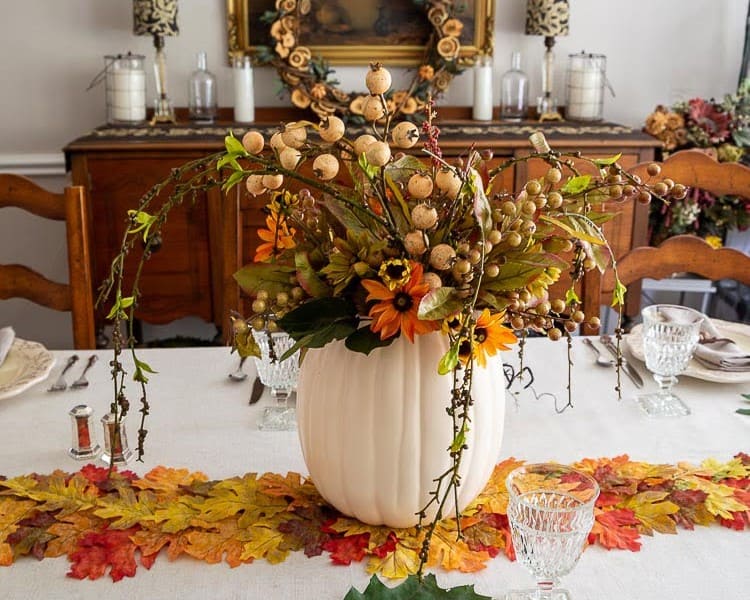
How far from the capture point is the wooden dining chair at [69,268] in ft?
5.39

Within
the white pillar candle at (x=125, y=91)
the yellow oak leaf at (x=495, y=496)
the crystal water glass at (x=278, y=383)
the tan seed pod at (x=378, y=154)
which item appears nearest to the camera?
the tan seed pod at (x=378, y=154)

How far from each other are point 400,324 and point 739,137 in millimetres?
2227

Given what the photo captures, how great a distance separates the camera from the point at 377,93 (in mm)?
794

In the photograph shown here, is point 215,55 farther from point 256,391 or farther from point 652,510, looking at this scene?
point 652,510

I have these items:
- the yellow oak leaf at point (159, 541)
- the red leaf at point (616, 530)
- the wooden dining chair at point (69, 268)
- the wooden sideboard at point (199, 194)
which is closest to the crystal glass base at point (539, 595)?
the red leaf at point (616, 530)

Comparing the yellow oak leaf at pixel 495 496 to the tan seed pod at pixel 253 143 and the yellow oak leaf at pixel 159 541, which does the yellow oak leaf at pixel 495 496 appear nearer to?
the yellow oak leaf at pixel 159 541

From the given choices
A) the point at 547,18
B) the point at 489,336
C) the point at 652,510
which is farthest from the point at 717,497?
the point at 547,18

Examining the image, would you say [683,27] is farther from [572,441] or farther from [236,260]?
[572,441]

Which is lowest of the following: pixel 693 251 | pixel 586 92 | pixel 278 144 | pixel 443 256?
pixel 693 251

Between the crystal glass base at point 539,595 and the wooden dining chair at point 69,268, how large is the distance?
106cm

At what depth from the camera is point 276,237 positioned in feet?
3.12

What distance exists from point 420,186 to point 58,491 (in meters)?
0.57

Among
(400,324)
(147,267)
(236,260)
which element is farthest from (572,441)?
(147,267)

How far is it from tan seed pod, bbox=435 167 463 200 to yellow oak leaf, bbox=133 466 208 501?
48cm
